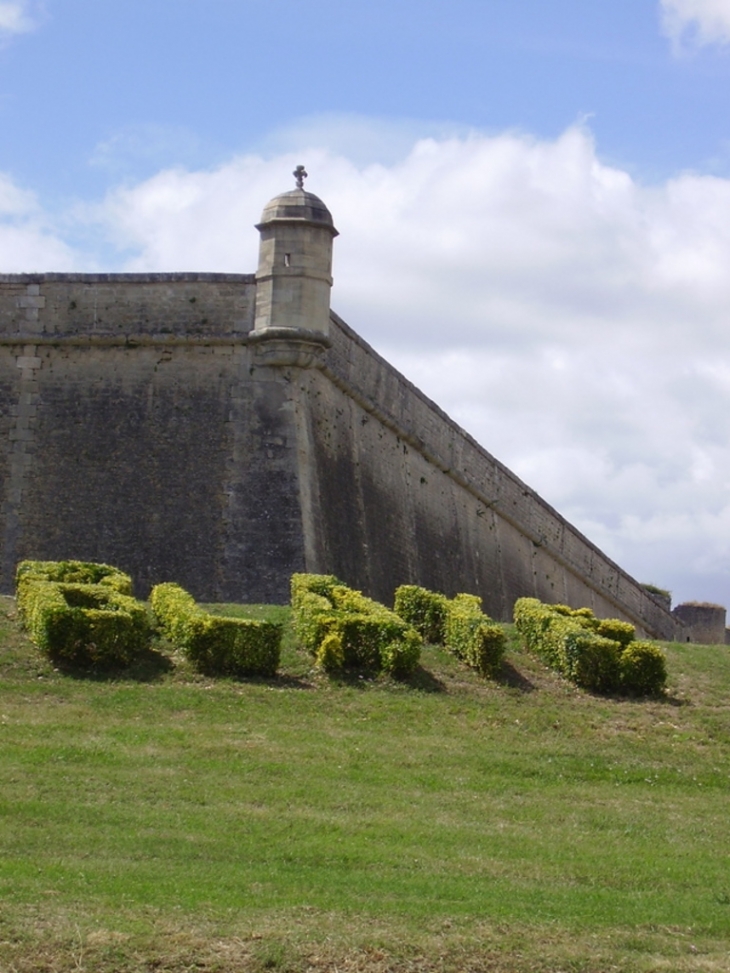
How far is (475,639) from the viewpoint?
56.9ft

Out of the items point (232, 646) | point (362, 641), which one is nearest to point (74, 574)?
point (232, 646)

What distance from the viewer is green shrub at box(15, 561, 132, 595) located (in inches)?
725

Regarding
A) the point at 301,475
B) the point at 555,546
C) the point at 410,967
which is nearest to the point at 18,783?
the point at 410,967

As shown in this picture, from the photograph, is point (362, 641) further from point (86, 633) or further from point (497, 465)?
point (497, 465)

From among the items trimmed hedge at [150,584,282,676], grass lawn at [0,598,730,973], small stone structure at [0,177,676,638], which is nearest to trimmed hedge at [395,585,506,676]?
grass lawn at [0,598,730,973]

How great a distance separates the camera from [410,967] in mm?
8953

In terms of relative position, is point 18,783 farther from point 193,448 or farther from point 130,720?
point 193,448

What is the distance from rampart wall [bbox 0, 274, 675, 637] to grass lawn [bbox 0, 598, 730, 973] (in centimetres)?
576

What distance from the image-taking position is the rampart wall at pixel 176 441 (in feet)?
75.9

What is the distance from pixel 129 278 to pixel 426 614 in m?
8.23

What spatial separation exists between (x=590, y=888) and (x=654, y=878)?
0.56 m

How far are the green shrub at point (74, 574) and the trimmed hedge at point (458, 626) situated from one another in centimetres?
321

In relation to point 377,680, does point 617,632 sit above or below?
above

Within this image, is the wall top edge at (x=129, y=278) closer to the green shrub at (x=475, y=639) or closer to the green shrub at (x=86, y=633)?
the green shrub at (x=475, y=639)
